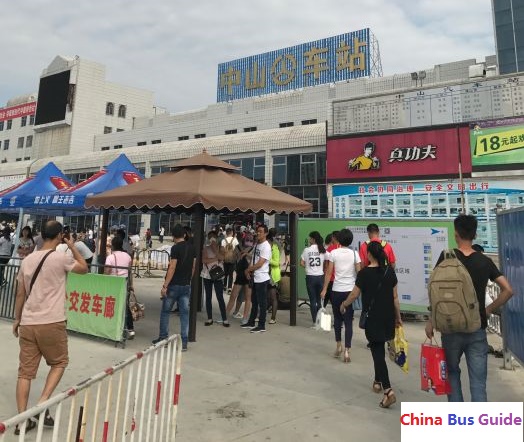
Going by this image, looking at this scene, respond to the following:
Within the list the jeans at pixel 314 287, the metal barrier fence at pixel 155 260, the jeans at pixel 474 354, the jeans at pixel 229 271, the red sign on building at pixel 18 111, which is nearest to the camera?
the jeans at pixel 474 354

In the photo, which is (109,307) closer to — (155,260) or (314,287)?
(314,287)

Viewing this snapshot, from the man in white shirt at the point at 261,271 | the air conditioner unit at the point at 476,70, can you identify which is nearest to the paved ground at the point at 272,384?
the man in white shirt at the point at 261,271

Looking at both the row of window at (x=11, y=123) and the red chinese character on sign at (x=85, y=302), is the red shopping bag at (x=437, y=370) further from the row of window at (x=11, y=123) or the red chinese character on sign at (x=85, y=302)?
the row of window at (x=11, y=123)

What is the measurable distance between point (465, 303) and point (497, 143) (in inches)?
Result: 833

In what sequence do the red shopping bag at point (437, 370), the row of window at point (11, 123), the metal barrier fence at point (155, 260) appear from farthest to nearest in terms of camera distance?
1. the row of window at point (11, 123)
2. the metal barrier fence at point (155, 260)
3. the red shopping bag at point (437, 370)

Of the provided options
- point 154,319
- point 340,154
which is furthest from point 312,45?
point 154,319

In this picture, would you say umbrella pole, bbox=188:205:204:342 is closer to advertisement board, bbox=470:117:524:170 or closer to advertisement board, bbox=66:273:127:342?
advertisement board, bbox=66:273:127:342

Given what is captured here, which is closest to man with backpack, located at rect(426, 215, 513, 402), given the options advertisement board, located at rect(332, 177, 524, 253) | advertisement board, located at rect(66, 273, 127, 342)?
advertisement board, located at rect(66, 273, 127, 342)

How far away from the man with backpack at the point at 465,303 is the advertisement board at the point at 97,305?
488cm

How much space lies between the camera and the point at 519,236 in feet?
15.0

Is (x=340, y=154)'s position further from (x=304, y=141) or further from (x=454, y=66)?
(x=454, y=66)

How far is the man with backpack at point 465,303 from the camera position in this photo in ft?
10.7

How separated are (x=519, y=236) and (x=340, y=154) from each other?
2112cm

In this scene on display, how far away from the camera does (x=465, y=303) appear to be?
324 cm
